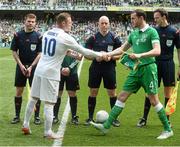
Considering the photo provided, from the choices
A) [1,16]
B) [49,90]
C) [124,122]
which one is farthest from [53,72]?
[1,16]

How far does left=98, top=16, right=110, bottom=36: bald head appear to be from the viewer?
10.5 meters

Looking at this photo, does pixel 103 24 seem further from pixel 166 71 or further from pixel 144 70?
pixel 144 70

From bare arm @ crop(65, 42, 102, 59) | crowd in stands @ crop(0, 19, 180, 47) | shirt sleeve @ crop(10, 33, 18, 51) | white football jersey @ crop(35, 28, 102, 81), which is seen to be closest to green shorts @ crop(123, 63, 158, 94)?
bare arm @ crop(65, 42, 102, 59)

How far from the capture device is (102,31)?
422 inches

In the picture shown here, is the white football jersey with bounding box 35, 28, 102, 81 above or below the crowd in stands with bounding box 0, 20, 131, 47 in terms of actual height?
above

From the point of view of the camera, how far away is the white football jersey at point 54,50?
876 centimetres

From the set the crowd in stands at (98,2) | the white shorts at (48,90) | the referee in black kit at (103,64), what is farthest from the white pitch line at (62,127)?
the crowd in stands at (98,2)

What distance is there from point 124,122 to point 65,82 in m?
1.60

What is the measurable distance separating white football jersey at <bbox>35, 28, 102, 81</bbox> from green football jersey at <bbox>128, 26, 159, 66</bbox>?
875 millimetres

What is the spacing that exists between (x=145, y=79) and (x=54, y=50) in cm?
178

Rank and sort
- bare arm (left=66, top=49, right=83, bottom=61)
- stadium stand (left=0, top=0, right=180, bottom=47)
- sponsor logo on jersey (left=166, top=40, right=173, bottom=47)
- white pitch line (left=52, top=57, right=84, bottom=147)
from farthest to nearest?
1. stadium stand (left=0, top=0, right=180, bottom=47)
2. sponsor logo on jersey (left=166, top=40, right=173, bottom=47)
3. bare arm (left=66, top=49, right=83, bottom=61)
4. white pitch line (left=52, top=57, right=84, bottom=147)

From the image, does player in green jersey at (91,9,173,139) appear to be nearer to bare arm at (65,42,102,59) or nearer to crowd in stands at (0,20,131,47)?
bare arm at (65,42,102,59)

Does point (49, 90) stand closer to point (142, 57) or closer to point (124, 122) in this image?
point (142, 57)

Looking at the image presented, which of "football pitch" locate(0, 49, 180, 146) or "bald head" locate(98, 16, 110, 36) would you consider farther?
"bald head" locate(98, 16, 110, 36)
